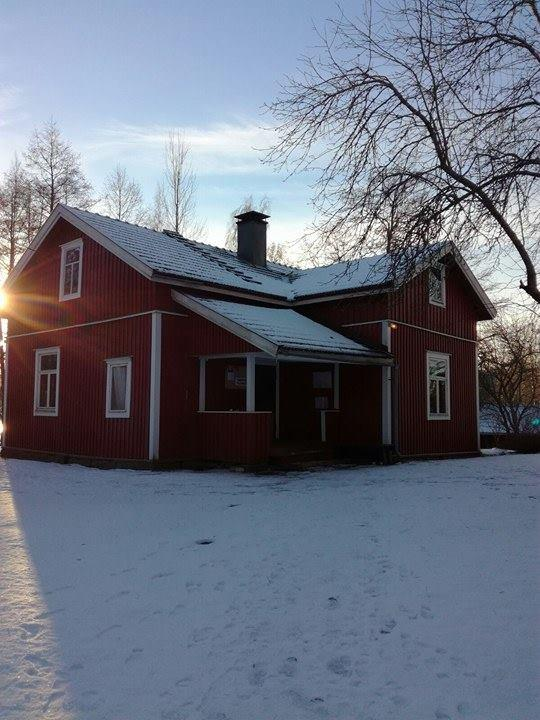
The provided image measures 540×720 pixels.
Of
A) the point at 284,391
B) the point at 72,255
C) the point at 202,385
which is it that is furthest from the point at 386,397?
the point at 72,255

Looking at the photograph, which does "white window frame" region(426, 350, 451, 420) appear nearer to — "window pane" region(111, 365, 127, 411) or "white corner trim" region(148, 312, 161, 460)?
"white corner trim" region(148, 312, 161, 460)

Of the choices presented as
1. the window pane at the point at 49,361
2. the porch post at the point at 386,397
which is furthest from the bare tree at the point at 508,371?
the window pane at the point at 49,361

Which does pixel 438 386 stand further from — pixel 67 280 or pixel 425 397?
pixel 67 280

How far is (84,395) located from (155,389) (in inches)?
121

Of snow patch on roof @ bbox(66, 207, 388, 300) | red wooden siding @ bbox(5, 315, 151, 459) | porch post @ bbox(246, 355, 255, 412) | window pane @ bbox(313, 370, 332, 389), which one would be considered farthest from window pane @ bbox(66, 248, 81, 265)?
window pane @ bbox(313, 370, 332, 389)

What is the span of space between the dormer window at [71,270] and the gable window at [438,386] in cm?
940

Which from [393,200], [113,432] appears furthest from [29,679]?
[113,432]

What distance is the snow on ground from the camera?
347 centimetres

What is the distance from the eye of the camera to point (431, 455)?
672 inches

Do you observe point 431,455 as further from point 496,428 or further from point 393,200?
point 496,428

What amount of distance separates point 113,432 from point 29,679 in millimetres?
11480

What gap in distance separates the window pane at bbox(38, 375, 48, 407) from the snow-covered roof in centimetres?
338

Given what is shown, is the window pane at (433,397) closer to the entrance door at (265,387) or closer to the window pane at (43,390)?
the entrance door at (265,387)

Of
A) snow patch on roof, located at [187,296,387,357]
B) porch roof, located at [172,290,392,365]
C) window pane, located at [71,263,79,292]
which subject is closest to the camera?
porch roof, located at [172,290,392,365]
